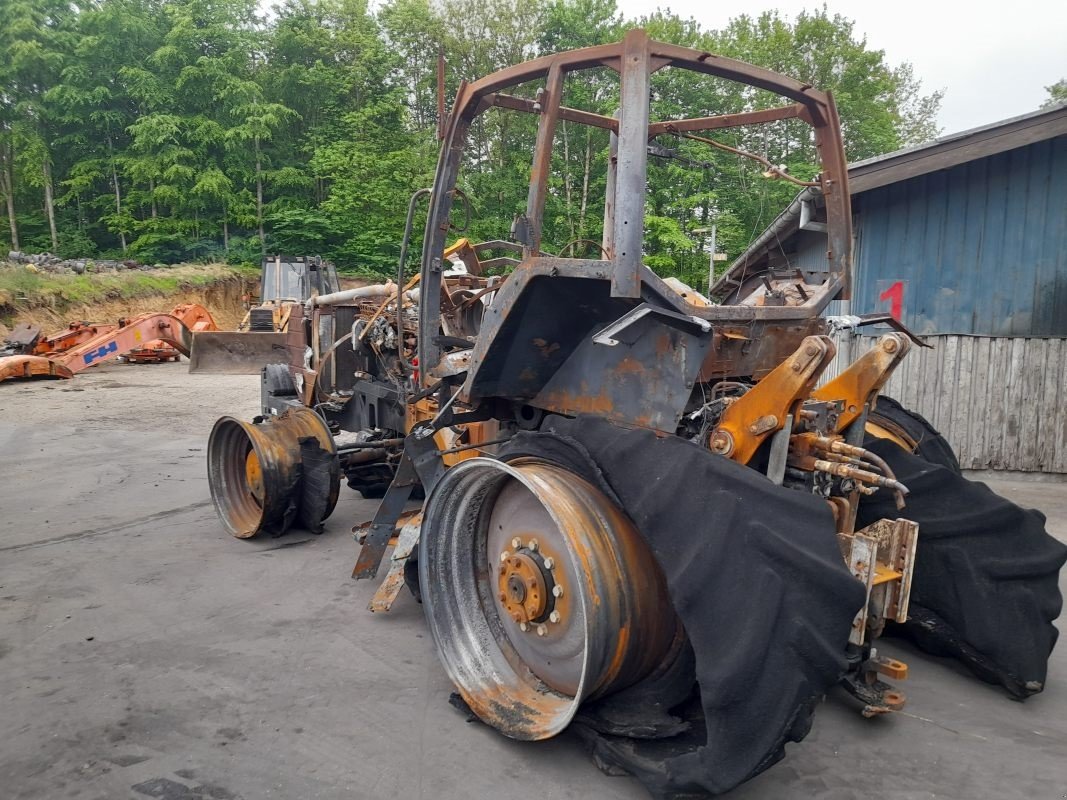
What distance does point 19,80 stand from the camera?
30.0 metres

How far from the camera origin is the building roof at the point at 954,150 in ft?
22.6

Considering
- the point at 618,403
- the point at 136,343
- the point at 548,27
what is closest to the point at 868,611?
the point at 618,403

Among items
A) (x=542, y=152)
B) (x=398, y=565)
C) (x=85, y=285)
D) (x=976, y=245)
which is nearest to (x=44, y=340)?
(x=85, y=285)

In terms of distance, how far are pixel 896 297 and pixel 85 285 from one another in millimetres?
20452

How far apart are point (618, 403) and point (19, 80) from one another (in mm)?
35917

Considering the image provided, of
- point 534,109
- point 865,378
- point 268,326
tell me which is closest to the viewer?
point 865,378

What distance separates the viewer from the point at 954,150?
7.35 metres

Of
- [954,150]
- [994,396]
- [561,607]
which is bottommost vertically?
[561,607]

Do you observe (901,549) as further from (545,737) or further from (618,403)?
(545,737)

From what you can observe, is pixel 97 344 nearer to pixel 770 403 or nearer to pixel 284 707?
pixel 284 707

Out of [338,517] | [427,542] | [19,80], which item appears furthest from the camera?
[19,80]

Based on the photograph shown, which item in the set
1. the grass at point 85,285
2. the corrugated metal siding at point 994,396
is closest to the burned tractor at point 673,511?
the corrugated metal siding at point 994,396

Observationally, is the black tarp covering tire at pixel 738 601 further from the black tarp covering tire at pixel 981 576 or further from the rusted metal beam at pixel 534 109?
the rusted metal beam at pixel 534 109

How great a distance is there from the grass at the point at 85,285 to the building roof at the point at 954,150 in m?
18.8
